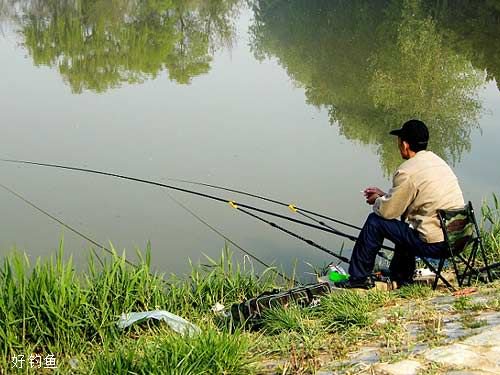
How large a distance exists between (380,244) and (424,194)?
469 mm

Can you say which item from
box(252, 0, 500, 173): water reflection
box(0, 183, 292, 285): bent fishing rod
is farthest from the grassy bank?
box(252, 0, 500, 173): water reflection

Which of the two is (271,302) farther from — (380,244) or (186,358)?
(186,358)

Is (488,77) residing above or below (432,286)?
above

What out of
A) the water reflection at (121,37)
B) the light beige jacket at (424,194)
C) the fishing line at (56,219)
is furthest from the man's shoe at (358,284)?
the water reflection at (121,37)

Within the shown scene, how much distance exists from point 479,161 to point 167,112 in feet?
18.2

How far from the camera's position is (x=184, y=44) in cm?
2562

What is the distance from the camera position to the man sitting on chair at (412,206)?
4223 millimetres

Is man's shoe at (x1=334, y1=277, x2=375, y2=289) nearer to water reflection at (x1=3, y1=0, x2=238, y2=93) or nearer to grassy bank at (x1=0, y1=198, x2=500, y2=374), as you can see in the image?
grassy bank at (x1=0, y1=198, x2=500, y2=374)

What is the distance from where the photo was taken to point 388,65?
1716cm

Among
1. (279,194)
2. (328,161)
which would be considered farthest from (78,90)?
(279,194)

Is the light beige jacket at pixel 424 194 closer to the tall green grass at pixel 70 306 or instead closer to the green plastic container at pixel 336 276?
the green plastic container at pixel 336 276

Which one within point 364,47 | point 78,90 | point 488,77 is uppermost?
point 364,47

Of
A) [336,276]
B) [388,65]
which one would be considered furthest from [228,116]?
[336,276]

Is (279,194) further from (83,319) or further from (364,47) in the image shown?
(364,47)
